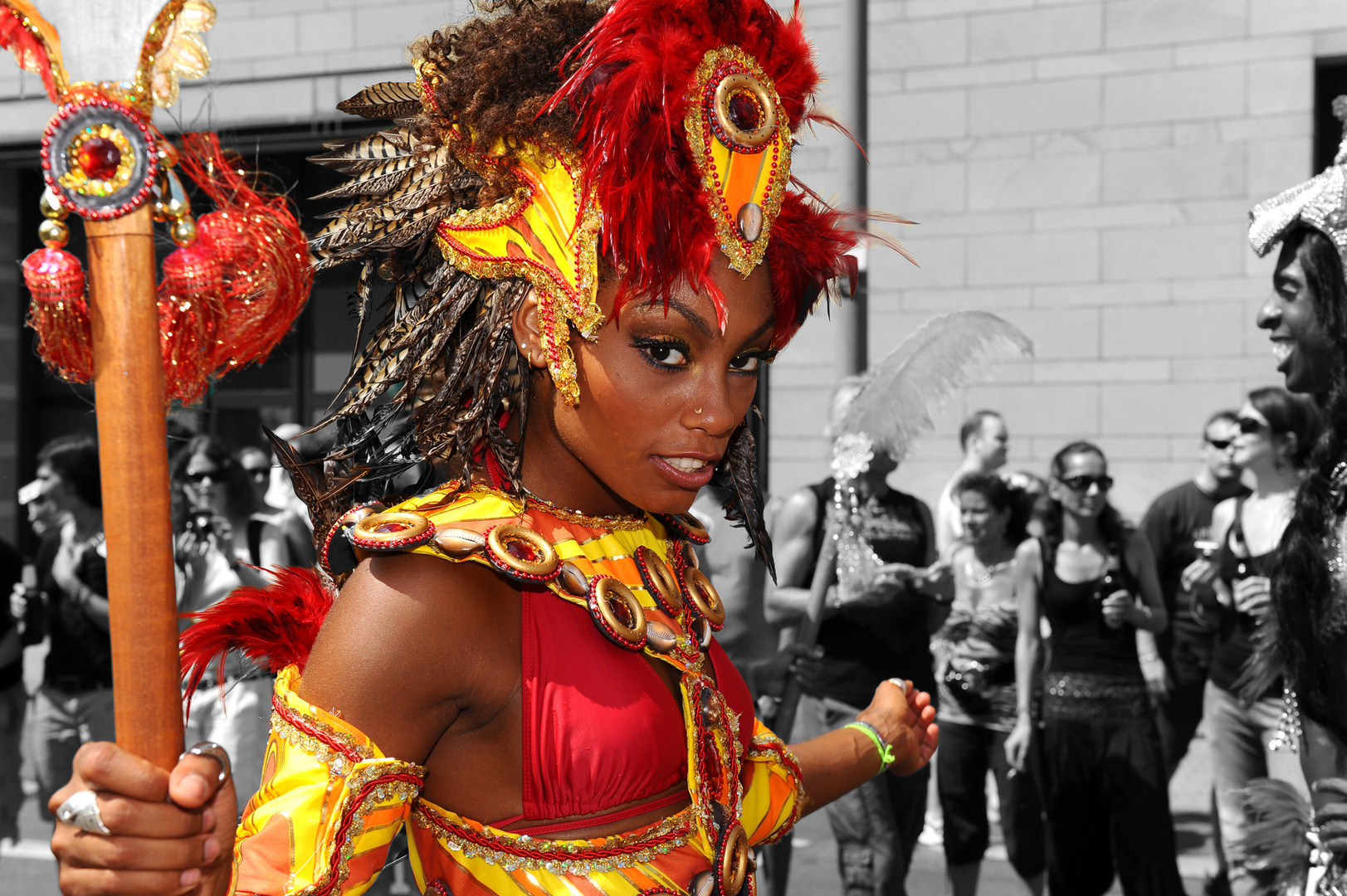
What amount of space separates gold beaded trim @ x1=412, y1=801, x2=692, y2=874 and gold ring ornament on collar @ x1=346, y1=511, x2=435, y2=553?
367 mm

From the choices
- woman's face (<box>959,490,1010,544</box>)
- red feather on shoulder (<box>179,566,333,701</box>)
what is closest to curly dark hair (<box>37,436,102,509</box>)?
woman's face (<box>959,490,1010,544</box>)

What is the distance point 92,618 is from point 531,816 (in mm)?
4703

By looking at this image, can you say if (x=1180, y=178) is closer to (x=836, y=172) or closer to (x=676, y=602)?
(x=836, y=172)

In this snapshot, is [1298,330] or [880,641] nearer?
[1298,330]

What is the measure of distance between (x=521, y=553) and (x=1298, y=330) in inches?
86.7

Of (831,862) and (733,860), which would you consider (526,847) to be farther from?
(831,862)

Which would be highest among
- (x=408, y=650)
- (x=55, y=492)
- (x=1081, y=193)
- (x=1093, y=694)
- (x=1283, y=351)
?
(x=1081, y=193)

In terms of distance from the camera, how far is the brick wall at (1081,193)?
23.3ft

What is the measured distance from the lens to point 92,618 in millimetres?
5664

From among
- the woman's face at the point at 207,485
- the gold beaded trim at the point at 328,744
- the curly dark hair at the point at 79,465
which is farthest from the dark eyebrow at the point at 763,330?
the curly dark hair at the point at 79,465

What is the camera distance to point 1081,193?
291 inches

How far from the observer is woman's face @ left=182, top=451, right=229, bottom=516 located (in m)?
5.69

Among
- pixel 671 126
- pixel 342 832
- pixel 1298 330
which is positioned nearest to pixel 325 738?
pixel 342 832

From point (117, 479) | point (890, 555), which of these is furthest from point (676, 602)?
point (890, 555)
